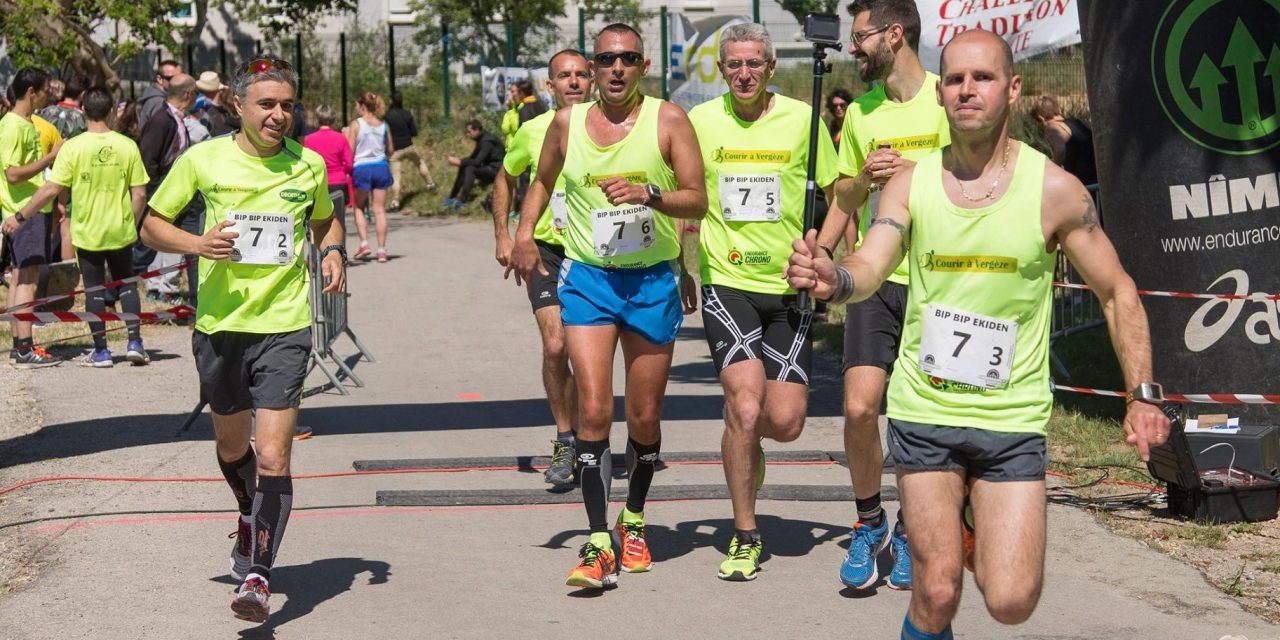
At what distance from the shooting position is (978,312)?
448 centimetres

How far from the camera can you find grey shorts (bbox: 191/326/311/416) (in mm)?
5949

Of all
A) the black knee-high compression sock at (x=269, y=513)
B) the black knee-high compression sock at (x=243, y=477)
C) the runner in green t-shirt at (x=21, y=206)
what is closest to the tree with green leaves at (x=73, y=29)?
the runner in green t-shirt at (x=21, y=206)

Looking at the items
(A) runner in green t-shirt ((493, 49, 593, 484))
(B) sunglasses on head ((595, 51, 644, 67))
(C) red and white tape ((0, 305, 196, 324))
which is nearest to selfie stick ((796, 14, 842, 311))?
(B) sunglasses on head ((595, 51, 644, 67))

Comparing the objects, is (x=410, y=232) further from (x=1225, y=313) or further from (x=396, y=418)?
(x=1225, y=313)

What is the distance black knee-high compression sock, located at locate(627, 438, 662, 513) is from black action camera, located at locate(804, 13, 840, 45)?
2.04 metres

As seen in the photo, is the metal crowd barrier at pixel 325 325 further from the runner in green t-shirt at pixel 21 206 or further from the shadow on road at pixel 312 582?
the shadow on road at pixel 312 582

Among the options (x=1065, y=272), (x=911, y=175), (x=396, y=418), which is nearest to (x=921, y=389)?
(x=911, y=175)

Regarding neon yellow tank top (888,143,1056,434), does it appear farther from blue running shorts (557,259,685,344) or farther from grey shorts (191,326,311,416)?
grey shorts (191,326,311,416)

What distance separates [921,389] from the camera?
4.57 m

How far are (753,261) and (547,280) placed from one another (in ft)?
6.74

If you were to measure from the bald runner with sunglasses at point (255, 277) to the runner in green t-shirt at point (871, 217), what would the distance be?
2.09 meters

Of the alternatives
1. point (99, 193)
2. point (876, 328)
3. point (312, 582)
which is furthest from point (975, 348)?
Result: point (99, 193)

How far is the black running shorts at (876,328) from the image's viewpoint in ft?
20.9

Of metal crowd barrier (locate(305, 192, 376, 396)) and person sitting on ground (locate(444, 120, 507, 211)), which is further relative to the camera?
person sitting on ground (locate(444, 120, 507, 211))
